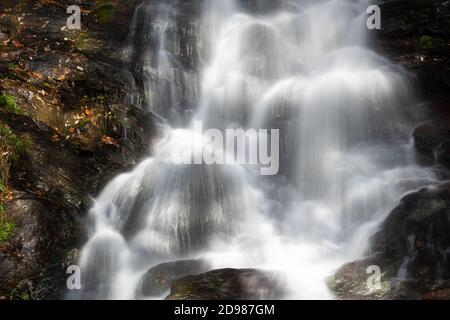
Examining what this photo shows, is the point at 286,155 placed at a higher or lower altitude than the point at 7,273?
higher

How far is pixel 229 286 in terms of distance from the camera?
5.91 meters

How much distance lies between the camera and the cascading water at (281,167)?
24.8 ft

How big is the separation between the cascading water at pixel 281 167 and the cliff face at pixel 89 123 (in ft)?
1.25

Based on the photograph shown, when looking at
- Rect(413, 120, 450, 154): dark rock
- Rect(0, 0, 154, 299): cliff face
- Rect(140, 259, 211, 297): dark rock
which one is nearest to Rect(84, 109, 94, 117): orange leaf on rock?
Rect(0, 0, 154, 299): cliff face

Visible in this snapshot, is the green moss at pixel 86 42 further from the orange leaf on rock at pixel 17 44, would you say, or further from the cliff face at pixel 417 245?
the cliff face at pixel 417 245

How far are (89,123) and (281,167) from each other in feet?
12.8

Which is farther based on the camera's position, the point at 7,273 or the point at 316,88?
the point at 316,88

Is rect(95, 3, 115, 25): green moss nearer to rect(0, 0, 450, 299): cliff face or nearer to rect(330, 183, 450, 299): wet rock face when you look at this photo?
rect(0, 0, 450, 299): cliff face
